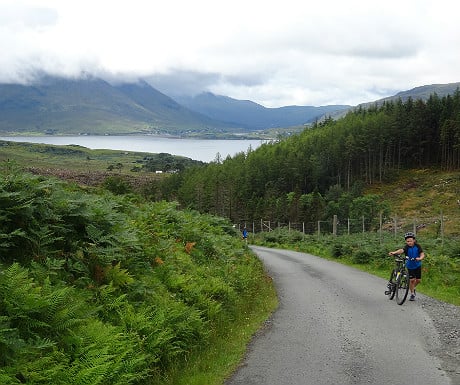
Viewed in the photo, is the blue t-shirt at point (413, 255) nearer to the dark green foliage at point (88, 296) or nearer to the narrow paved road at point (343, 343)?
the narrow paved road at point (343, 343)

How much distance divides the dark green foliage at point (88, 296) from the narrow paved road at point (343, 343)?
4.18 ft

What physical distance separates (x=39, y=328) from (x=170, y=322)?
256 centimetres

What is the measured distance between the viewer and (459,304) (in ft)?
44.2

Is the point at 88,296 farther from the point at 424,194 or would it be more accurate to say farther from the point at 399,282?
the point at 424,194

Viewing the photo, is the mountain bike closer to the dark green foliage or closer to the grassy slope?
the dark green foliage

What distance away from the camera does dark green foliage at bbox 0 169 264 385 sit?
5480 millimetres

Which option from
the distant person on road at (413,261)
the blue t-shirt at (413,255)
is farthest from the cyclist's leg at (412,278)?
the blue t-shirt at (413,255)

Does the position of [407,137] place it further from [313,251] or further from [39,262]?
[39,262]

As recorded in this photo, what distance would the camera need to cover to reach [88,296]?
23.6 ft

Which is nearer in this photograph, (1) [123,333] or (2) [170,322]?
(1) [123,333]

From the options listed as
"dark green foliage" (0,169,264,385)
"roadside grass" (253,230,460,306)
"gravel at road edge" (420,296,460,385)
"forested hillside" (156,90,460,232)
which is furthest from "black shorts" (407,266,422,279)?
"forested hillside" (156,90,460,232)

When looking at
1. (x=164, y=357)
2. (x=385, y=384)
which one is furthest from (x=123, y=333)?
(x=385, y=384)

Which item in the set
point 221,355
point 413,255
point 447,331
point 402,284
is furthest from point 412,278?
point 221,355

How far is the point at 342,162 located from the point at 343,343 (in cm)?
10531
